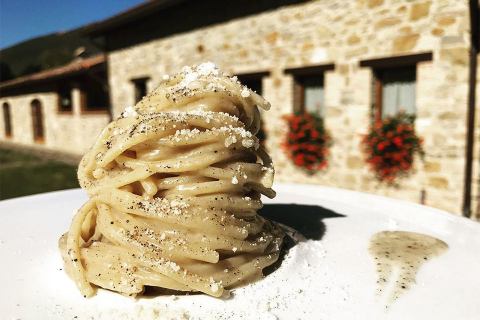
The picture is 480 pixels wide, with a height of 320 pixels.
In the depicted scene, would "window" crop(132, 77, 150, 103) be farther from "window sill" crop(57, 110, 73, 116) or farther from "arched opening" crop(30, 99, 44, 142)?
"arched opening" crop(30, 99, 44, 142)

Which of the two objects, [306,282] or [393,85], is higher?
[393,85]

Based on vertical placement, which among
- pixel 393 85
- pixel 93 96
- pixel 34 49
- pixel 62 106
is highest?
pixel 34 49

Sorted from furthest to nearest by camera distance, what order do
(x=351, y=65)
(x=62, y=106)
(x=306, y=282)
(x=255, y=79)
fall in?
1. (x=62, y=106)
2. (x=255, y=79)
3. (x=351, y=65)
4. (x=306, y=282)

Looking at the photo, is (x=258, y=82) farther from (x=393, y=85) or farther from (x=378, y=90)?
(x=393, y=85)

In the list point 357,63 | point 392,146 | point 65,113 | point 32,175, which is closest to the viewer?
point 392,146

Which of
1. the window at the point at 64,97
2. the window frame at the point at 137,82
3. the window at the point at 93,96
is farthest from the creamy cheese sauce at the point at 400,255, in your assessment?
the window at the point at 64,97

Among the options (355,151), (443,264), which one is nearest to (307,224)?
(443,264)

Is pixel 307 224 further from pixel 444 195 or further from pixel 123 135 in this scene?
pixel 444 195

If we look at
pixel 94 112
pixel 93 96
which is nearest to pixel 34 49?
pixel 93 96
